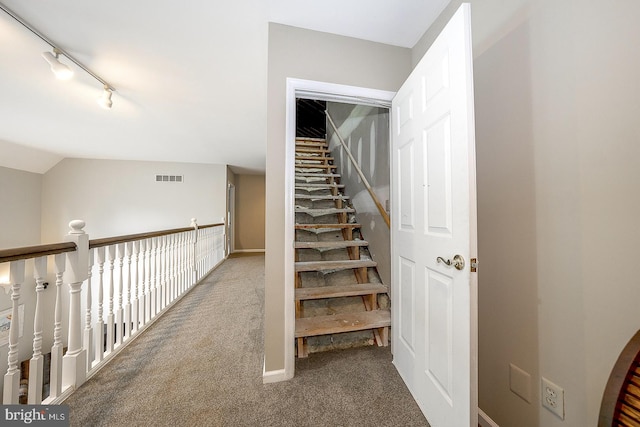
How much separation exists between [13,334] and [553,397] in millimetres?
2413

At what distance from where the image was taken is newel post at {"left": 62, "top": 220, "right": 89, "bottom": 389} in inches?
50.7

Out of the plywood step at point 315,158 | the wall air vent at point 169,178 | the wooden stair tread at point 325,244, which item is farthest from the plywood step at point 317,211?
the wall air vent at point 169,178

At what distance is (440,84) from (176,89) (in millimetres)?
2609

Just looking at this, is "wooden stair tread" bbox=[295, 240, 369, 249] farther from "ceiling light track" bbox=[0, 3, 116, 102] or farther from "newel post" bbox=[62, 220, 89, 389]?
"ceiling light track" bbox=[0, 3, 116, 102]

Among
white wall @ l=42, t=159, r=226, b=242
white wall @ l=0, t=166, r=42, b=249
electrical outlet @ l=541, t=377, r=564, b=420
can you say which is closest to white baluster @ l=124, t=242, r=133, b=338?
electrical outlet @ l=541, t=377, r=564, b=420

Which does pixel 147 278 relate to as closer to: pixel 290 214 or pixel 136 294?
pixel 136 294

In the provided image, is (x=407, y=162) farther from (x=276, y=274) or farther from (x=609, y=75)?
(x=276, y=274)

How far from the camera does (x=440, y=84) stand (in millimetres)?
1012

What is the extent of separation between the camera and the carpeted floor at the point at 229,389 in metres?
1.12

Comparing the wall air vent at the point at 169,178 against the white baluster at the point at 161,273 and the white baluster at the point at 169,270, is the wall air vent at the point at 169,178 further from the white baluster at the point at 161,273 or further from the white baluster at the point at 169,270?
the white baluster at the point at 161,273

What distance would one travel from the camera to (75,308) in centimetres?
135

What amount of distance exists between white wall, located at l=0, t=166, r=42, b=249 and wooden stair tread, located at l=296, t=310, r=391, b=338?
6387mm

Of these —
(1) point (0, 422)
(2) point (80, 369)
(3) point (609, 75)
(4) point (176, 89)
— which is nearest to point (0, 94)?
(4) point (176, 89)

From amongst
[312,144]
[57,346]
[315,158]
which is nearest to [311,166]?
[315,158]
